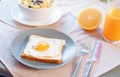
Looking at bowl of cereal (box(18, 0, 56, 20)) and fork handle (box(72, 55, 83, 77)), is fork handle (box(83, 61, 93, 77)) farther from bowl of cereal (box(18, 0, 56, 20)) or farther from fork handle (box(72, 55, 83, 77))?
bowl of cereal (box(18, 0, 56, 20))

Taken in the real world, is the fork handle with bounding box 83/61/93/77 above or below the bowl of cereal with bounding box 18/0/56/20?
below

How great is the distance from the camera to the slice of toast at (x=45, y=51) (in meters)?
0.94

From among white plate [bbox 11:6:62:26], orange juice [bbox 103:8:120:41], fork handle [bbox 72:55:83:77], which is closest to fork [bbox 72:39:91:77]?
fork handle [bbox 72:55:83:77]

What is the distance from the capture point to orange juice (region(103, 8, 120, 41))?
1.09 meters

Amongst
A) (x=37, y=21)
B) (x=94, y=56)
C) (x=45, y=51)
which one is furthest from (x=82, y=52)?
(x=37, y=21)

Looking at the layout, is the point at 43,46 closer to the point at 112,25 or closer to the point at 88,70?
the point at 88,70

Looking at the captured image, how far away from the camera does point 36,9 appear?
115 centimetres

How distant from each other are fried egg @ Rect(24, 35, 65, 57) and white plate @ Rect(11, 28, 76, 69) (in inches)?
1.1

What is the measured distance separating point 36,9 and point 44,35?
0.46 feet

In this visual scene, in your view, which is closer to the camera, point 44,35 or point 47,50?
point 47,50

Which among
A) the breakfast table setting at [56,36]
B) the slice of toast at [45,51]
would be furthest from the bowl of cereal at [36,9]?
the slice of toast at [45,51]

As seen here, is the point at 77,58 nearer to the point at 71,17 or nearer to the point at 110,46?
the point at 110,46

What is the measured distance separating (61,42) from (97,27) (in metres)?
0.25

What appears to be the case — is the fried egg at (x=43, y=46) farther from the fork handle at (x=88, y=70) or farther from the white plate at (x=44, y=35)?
the fork handle at (x=88, y=70)
